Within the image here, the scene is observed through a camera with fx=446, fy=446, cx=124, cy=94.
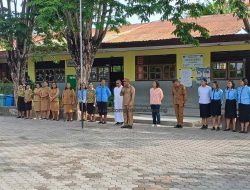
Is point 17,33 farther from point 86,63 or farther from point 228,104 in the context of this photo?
point 228,104

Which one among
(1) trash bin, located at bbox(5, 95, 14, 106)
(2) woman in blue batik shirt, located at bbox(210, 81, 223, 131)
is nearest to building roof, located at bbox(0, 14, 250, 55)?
(1) trash bin, located at bbox(5, 95, 14, 106)

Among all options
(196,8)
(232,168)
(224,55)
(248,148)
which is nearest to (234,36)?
(224,55)

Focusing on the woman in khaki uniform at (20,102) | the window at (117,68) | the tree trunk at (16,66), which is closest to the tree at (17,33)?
the tree trunk at (16,66)

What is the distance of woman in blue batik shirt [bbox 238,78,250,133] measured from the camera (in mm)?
13367

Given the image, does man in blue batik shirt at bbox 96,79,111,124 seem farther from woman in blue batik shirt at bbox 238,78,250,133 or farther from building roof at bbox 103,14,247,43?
woman in blue batik shirt at bbox 238,78,250,133

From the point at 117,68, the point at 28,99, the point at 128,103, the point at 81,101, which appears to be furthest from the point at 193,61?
the point at 28,99

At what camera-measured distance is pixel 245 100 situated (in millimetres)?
13391

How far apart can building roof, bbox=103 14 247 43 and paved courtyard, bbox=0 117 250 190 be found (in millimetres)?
6286

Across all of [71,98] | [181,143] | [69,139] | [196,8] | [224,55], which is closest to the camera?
[181,143]

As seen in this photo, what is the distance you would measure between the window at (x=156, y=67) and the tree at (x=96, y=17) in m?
4.06

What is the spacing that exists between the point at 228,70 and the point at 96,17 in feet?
20.6

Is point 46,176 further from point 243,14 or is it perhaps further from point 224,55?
point 224,55

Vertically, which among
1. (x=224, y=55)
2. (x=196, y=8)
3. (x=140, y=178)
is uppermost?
(x=196, y=8)

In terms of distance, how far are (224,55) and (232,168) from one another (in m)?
11.4
